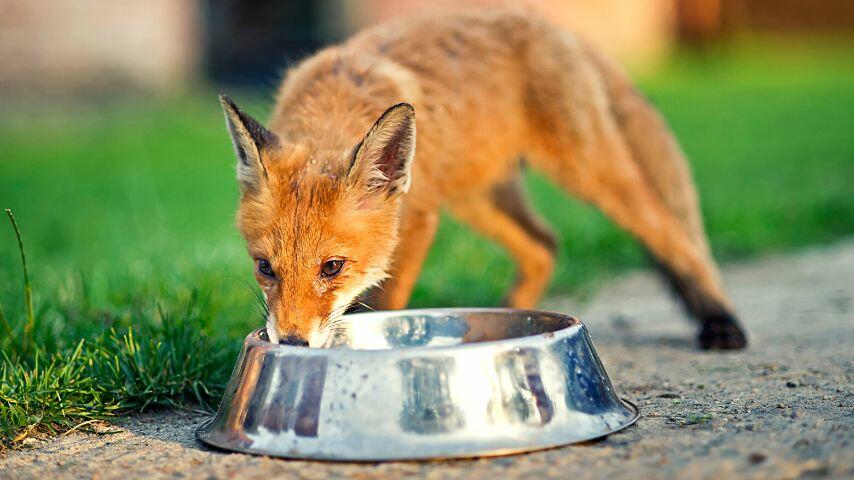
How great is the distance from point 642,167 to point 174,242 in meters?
3.50

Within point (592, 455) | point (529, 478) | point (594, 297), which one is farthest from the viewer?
point (594, 297)

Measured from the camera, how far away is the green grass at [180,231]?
4.04 metres

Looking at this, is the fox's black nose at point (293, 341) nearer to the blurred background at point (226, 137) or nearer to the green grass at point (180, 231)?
the green grass at point (180, 231)

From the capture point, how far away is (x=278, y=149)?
13.9 ft

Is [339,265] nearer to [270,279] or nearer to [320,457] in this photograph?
[270,279]

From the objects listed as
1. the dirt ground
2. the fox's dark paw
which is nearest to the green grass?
the dirt ground

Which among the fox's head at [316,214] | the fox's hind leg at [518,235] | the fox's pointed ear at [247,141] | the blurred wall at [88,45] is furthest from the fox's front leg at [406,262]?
the blurred wall at [88,45]

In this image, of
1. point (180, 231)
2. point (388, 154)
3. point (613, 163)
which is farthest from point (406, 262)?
point (180, 231)

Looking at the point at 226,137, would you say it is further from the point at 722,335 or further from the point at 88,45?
the point at 722,335

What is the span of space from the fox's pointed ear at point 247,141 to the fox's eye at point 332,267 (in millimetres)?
485

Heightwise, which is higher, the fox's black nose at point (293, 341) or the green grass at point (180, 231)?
the fox's black nose at point (293, 341)

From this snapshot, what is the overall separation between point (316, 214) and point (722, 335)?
7.23 feet

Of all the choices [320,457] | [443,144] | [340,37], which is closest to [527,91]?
[443,144]

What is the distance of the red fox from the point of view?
13.2 feet
